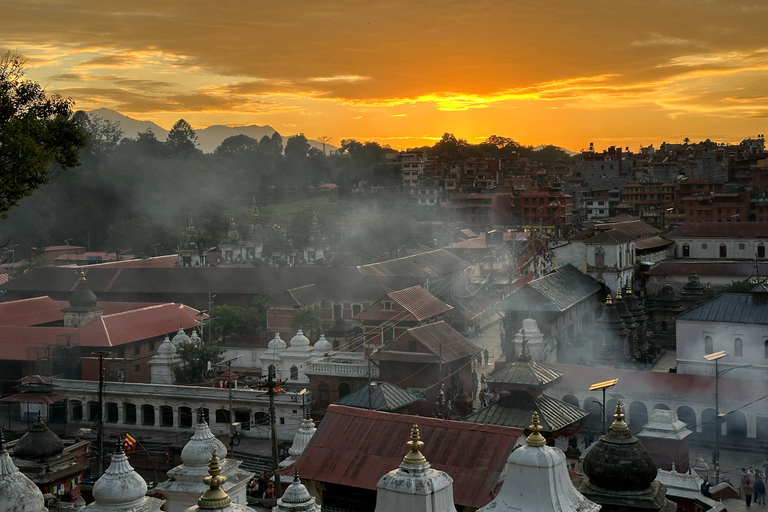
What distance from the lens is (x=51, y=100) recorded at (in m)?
18.6

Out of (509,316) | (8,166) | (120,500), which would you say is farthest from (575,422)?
(509,316)

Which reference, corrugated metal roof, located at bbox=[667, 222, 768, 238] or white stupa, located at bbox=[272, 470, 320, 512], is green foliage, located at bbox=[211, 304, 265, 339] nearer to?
white stupa, located at bbox=[272, 470, 320, 512]

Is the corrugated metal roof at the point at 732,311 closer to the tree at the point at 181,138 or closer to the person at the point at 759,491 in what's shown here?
the person at the point at 759,491

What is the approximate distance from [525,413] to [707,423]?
47.9 ft

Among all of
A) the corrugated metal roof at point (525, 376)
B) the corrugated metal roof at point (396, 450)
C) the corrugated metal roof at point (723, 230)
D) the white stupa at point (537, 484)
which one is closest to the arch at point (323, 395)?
the corrugated metal roof at point (525, 376)

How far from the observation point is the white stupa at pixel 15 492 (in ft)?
42.8

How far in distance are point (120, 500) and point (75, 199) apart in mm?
95603

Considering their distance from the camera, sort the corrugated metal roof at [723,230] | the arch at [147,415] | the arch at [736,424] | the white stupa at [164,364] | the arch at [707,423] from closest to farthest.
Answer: the arch at [736,424]
the arch at [707,423]
the arch at [147,415]
the white stupa at [164,364]
the corrugated metal roof at [723,230]

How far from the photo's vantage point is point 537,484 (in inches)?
421

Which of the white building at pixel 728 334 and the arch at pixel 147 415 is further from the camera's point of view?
the arch at pixel 147 415

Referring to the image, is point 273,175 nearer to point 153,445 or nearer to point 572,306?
point 572,306

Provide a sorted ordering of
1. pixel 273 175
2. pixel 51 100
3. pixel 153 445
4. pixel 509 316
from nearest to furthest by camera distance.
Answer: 1. pixel 51 100
2. pixel 153 445
3. pixel 509 316
4. pixel 273 175

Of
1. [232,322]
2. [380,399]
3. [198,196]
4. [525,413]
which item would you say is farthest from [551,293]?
[198,196]

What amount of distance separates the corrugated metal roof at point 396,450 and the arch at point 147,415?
20.1m
